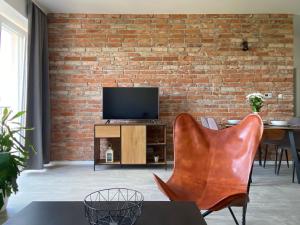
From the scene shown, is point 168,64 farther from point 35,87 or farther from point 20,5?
point 20,5

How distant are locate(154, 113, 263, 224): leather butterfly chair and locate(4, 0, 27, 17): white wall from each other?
3189mm

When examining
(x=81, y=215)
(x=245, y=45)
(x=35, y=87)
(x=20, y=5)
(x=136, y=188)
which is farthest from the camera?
(x=245, y=45)

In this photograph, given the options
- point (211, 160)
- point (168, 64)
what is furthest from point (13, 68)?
point (211, 160)

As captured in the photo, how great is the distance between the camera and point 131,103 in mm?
4934

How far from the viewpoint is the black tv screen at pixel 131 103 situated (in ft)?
16.1

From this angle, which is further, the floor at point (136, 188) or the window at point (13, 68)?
the window at point (13, 68)

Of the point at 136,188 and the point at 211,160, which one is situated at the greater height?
the point at 211,160

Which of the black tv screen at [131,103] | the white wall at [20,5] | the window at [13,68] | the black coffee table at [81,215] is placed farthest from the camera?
the black tv screen at [131,103]

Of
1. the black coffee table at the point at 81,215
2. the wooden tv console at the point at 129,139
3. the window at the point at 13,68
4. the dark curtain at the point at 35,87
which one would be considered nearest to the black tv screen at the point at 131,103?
the wooden tv console at the point at 129,139

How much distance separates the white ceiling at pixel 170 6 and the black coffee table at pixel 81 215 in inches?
154

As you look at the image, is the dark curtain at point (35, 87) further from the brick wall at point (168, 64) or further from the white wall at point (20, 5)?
the brick wall at point (168, 64)

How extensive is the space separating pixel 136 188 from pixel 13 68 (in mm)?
2755

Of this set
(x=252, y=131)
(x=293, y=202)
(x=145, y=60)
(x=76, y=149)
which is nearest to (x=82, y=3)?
(x=145, y=60)

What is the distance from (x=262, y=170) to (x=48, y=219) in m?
4.09
